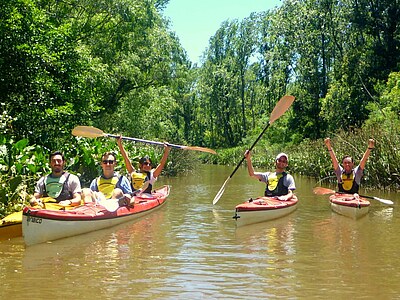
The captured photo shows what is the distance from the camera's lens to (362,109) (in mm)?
31109

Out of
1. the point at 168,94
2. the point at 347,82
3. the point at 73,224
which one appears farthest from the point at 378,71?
the point at 73,224

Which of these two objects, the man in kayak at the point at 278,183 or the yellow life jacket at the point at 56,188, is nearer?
the yellow life jacket at the point at 56,188

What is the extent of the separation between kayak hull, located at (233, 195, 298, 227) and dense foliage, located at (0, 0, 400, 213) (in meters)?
3.79

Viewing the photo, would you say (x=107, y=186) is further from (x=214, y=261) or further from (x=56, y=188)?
(x=214, y=261)

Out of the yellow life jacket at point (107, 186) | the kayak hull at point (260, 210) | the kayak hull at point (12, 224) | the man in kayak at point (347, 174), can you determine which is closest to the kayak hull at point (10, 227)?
the kayak hull at point (12, 224)

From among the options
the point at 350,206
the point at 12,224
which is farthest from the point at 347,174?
the point at 12,224

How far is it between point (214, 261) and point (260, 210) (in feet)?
10.5

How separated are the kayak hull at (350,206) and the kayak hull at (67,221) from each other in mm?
4267

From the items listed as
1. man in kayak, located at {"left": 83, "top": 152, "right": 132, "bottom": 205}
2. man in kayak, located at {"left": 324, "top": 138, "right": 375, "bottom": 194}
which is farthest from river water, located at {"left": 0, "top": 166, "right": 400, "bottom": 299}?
man in kayak, located at {"left": 324, "top": 138, "right": 375, "bottom": 194}

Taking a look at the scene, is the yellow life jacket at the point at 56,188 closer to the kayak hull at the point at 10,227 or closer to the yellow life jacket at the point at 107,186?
the kayak hull at the point at 10,227

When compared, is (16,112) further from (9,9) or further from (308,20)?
(308,20)

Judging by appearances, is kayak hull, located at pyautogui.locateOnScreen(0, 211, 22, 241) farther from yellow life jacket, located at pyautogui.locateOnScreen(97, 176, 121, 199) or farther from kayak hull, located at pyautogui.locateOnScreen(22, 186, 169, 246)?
yellow life jacket, located at pyautogui.locateOnScreen(97, 176, 121, 199)

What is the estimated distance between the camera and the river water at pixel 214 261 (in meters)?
5.81

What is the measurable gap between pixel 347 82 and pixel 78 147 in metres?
21.7
